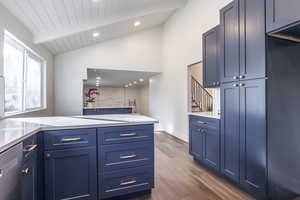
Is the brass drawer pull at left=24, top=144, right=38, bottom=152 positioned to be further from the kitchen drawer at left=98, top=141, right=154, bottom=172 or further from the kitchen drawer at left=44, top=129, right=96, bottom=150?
the kitchen drawer at left=98, top=141, right=154, bottom=172

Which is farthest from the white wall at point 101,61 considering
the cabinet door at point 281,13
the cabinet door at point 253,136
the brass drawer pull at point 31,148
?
the cabinet door at point 281,13

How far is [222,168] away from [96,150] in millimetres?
1783

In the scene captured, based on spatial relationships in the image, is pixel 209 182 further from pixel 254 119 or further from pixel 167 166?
pixel 254 119

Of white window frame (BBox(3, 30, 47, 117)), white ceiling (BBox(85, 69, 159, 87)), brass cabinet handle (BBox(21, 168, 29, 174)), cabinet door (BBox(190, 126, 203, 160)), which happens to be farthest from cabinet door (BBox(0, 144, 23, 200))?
white ceiling (BBox(85, 69, 159, 87))

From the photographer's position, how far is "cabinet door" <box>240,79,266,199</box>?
74.0 inches

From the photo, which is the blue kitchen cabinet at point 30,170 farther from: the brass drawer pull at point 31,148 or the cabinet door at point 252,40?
the cabinet door at point 252,40

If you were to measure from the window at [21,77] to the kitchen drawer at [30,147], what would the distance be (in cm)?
139

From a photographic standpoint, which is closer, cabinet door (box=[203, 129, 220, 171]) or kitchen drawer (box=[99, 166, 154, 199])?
kitchen drawer (box=[99, 166, 154, 199])

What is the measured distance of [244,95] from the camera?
2.12 m

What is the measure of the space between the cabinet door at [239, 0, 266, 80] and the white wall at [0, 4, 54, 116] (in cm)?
307

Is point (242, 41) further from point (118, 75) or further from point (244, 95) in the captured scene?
point (118, 75)

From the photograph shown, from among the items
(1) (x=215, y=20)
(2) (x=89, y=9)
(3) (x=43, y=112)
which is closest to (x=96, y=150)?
(2) (x=89, y=9)

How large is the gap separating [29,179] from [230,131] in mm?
2297

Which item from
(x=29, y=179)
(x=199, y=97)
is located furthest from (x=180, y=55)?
(x=29, y=179)
